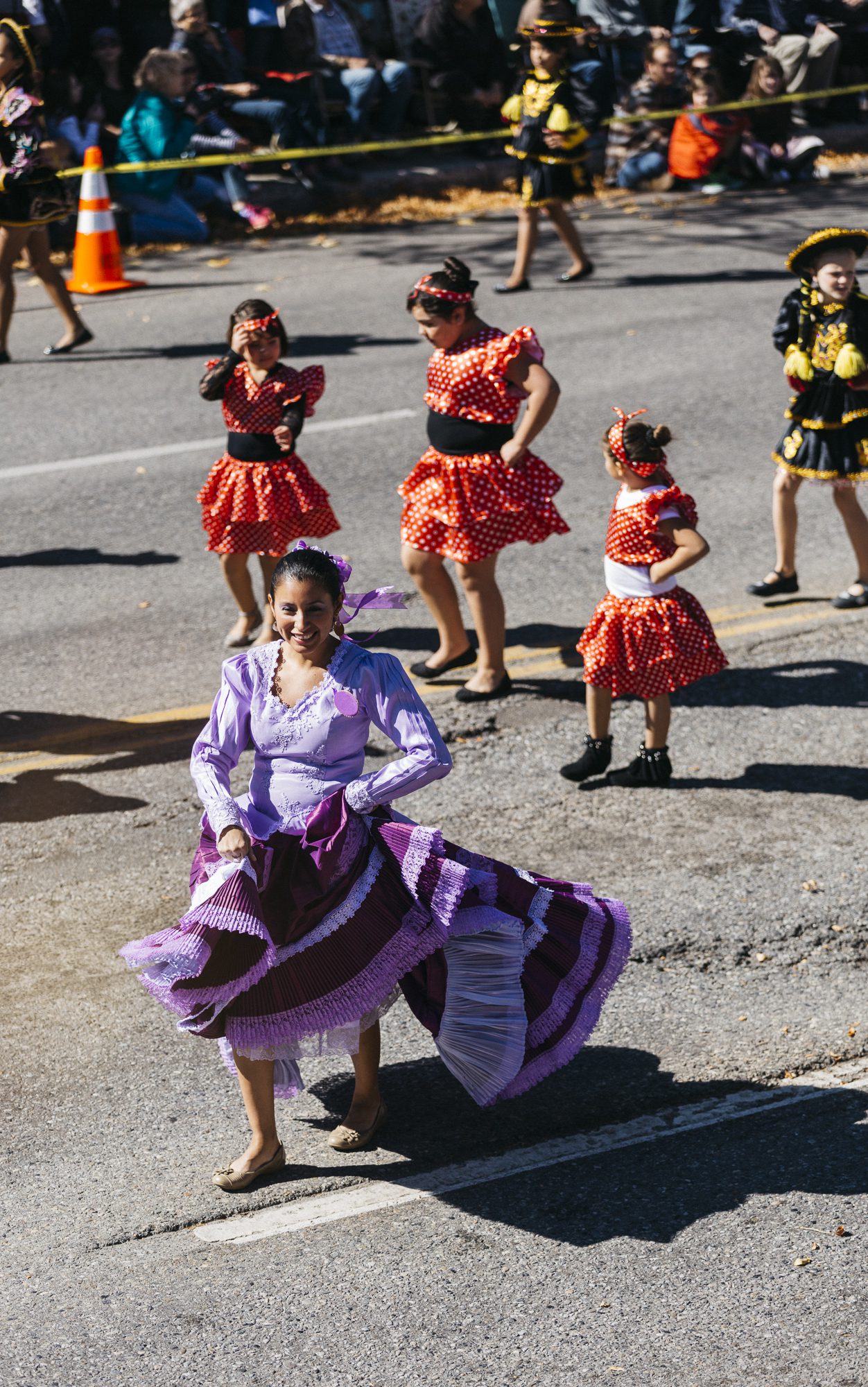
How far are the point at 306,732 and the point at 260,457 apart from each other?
366cm

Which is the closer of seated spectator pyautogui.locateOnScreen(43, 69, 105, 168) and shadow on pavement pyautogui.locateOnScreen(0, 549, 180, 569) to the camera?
shadow on pavement pyautogui.locateOnScreen(0, 549, 180, 569)

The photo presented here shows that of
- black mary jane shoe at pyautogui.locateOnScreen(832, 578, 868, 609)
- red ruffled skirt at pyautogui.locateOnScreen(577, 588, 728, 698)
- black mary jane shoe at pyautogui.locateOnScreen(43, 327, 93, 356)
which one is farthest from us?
black mary jane shoe at pyautogui.locateOnScreen(43, 327, 93, 356)

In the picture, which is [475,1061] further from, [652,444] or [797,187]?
[797,187]

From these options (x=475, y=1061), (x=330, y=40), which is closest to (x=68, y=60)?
(x=330, y=40)

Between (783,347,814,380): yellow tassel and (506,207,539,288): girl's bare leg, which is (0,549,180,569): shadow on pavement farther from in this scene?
(506,207,539,288): girl's bare leg

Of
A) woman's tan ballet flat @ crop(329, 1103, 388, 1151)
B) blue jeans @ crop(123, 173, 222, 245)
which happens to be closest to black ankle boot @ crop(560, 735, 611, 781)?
woman's tan ballet flat @ crop(329, 1103, 388, 1151)

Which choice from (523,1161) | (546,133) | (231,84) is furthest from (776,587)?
(231,84)

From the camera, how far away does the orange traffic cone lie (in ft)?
46.2

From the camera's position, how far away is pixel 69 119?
1642cm

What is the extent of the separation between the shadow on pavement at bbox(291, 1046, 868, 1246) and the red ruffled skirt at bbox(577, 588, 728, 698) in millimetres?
1933

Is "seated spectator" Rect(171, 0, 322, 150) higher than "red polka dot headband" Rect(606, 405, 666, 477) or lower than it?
higher

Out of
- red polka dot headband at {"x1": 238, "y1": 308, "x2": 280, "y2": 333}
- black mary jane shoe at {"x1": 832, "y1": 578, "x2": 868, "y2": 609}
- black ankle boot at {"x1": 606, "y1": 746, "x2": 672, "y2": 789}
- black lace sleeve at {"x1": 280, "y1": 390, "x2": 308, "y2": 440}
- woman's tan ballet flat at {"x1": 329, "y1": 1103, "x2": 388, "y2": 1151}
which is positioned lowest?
woman's tan ballet flat at {"x1": 329, "y1": 1103, "x2": 388, "y2": 1151}

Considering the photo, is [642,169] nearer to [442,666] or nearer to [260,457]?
[260,457]

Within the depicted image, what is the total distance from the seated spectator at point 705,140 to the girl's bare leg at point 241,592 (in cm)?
1124
